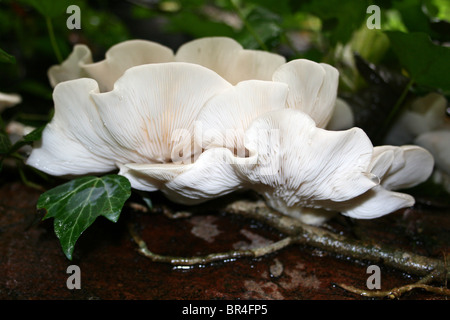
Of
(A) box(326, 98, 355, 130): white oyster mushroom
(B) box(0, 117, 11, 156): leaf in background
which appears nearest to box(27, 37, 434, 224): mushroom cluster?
(B) box(0, 117, 11, 156): leaf in background

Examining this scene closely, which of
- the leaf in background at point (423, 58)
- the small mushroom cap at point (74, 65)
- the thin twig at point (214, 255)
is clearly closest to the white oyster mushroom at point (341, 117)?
the leaf in background at point (423, 58)

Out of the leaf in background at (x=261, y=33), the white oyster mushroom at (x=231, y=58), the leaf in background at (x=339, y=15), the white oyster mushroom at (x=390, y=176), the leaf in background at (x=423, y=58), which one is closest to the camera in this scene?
the white oyster mushroom at (x=390, y=176)

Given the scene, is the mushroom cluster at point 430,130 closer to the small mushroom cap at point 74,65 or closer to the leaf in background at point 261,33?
the leaf in background at point 261,33

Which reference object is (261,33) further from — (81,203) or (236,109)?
(81,203)

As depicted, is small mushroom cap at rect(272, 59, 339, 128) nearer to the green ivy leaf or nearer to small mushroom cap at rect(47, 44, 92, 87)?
the green ivy leaf
